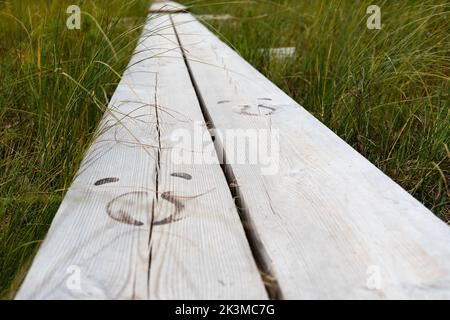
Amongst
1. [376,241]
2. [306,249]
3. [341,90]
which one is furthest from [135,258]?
[341,90]

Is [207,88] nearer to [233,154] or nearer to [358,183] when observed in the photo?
[233,154]

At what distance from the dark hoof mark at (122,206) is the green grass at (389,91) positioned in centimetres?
72

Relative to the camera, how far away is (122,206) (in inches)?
35.4

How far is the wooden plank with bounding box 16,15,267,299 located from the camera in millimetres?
693

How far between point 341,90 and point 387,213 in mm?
1211

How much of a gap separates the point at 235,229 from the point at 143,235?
135 millimetres
